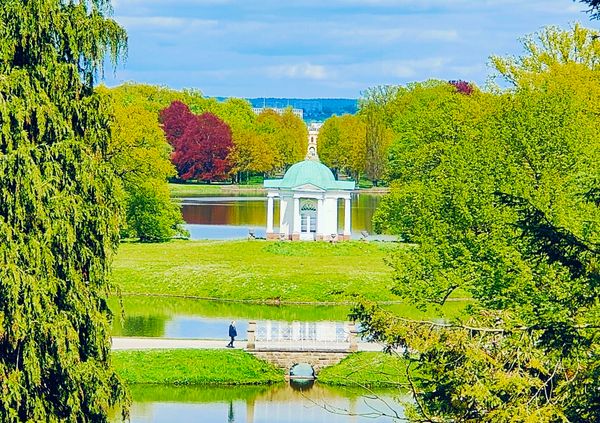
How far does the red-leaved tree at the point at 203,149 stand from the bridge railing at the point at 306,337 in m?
78.0

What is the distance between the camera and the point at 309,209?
50.4 metres

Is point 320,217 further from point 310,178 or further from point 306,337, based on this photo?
point 306,337

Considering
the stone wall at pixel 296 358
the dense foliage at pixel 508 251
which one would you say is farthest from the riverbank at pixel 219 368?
the dense foliage at pixel 508 251

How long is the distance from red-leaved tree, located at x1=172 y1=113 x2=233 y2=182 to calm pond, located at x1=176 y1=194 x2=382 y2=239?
8.75 m

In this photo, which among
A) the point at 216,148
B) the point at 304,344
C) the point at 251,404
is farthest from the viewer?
the point at 216,148

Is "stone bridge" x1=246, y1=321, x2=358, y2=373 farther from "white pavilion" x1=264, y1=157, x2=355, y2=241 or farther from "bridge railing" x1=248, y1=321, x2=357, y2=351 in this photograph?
"white pavilion" x1=264, y1=157, x2=355, y2=241

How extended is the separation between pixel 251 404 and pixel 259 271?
55.1ft

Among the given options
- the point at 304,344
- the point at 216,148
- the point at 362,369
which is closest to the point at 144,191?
the point at 304,344

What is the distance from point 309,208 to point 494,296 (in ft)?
91.2

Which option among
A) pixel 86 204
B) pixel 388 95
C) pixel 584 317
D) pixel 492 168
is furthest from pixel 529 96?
pixel 388 95

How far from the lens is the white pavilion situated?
48.9 m

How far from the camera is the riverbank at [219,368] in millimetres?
26922

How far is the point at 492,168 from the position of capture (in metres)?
27.6

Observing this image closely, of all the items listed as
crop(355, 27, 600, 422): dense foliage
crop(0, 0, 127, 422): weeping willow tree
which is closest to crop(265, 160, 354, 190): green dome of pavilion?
crop(355, 27, 600, 422): dense foliage
